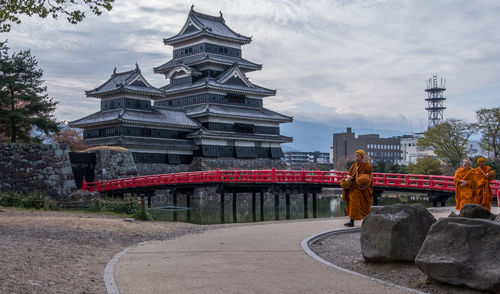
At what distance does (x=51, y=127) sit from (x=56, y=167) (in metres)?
3.16

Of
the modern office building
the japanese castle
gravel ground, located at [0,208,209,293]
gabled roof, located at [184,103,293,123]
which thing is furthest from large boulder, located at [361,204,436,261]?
the modern office building

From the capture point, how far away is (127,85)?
5122 cm

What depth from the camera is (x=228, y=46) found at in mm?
61344

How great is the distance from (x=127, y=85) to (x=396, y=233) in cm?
4472

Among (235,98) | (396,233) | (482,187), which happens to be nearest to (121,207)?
(482,187)

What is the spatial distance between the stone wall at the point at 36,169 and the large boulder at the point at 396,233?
25.1 meters

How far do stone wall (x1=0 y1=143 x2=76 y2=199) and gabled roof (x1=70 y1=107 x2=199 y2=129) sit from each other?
15827mm

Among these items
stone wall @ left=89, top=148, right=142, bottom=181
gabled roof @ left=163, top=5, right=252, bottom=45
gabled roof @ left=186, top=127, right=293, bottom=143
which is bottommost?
stone wall @ left=89, top=148, right=142, bottom=181

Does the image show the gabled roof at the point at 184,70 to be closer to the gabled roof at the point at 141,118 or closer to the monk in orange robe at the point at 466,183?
the gabled roof at the point at 141,118

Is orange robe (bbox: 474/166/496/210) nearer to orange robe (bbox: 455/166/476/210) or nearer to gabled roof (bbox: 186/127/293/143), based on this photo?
orange robe (bbox: 455/166/476/210)

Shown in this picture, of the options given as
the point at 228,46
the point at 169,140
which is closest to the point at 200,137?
the point at 169,140

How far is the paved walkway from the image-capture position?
8086mm

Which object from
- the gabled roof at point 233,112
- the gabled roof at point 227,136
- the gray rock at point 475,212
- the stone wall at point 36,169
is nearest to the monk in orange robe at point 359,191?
the gray rock at point 475,212

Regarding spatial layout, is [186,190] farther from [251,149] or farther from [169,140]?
[251,149]
